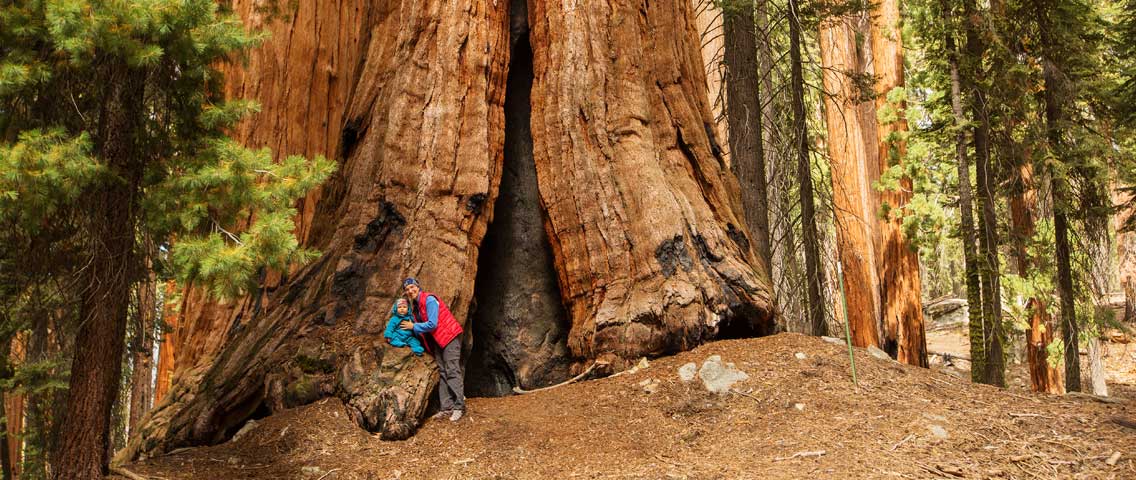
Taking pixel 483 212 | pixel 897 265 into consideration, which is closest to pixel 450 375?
pixel 483 212

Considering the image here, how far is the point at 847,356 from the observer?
6250 millimetres

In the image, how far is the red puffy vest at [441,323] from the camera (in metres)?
5.91

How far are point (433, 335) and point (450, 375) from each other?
345 mm

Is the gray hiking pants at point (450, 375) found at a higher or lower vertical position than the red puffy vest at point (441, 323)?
lower

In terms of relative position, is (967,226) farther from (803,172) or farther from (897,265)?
(897,265)

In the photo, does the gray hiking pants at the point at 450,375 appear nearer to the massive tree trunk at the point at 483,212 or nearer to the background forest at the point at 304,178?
the massive tree trunk at the point at 483,212

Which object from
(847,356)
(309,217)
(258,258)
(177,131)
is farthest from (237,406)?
(847,356)

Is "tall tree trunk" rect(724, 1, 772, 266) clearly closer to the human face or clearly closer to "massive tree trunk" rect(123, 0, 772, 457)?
"massive tree trunk" rect(123, 0, 772, 457)

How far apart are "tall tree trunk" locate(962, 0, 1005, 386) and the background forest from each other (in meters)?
0.04

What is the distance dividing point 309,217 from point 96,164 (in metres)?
3.96

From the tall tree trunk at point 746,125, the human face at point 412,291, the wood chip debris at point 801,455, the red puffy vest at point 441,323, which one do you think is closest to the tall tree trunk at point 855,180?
the tall tree trunk at point 746,125

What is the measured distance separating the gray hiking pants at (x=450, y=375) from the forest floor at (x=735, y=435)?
18 centimetres

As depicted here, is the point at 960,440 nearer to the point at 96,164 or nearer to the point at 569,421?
→ the point at 569,421

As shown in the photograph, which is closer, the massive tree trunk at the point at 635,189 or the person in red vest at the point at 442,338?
the person in red vest at the point at 442,338
